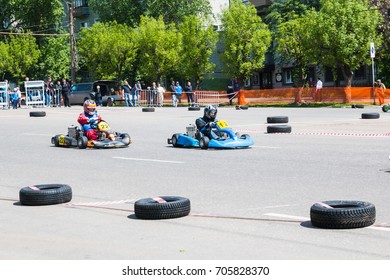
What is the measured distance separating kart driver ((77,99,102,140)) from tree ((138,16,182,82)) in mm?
37517

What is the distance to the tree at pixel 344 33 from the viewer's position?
41.7m

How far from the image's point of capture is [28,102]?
159 ft

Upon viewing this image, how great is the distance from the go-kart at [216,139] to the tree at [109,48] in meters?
42.8

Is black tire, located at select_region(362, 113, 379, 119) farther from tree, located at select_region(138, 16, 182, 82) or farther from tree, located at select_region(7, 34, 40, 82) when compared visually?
tree, located at select_region(7, 34, 40, 82)

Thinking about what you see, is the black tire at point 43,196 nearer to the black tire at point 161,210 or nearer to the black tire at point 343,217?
the black tire at point 161,210

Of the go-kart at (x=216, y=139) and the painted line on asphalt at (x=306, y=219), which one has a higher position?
the go-kart at (x=216, y=139)

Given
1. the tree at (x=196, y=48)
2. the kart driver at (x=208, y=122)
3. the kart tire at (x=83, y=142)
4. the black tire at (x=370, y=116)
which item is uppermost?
the tree at (x=196, y=48)

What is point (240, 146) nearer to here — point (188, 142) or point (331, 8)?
point (188, 142)

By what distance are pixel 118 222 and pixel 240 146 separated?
9.26 meters

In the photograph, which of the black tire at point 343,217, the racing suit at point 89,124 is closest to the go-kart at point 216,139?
the racing suit at point 89,124

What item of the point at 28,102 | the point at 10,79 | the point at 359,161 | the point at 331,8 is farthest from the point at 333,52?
the point at 10,79

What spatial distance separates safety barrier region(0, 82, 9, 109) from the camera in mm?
48406
